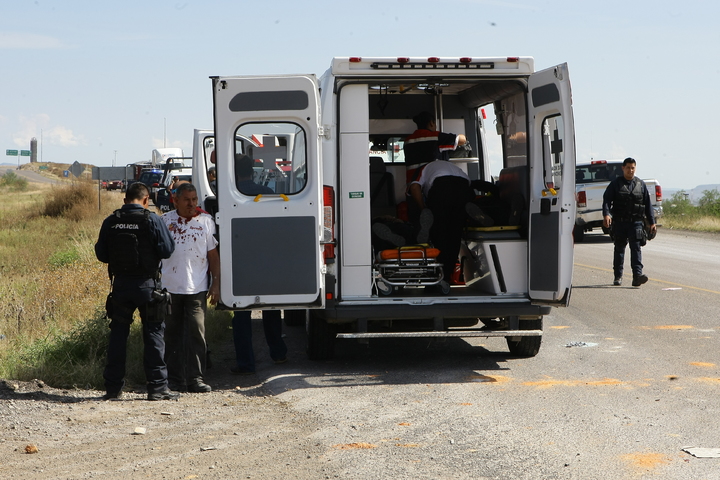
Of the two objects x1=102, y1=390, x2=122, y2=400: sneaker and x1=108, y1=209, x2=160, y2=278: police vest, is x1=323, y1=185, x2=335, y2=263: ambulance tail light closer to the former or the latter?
x1=108, y1=209, x2=160, y2=278: police vest

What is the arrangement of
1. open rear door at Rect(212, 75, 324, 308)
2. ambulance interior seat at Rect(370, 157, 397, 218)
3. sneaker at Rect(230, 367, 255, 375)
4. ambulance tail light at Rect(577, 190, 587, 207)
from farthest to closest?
1. ambulance tail light at Rect(577, 190, 587, 207)
2. ambulance interior seat at Rect(370, 157, 397, 218)
3. sneaker at Rect(230, 367, 255, 375)
4. open rear door at Rect(212, 75, 324, 308)

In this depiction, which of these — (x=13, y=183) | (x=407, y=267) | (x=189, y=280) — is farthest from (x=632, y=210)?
(x=13, y=183)

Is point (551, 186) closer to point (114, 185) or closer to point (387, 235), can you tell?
point (387, 235)

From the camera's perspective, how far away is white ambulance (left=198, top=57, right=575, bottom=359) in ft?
23.8

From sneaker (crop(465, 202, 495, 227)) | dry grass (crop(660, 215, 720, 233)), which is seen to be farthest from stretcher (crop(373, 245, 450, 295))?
dry grass (crop(660, 215, 720, 233))

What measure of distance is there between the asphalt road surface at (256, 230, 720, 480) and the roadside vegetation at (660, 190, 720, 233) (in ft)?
61.4

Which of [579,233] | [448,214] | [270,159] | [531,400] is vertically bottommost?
[531,400]

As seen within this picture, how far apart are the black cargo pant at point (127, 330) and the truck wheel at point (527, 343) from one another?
132 inches

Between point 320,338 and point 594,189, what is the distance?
46.9 feet

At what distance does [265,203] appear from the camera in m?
7.29

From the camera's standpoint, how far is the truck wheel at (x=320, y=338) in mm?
8148

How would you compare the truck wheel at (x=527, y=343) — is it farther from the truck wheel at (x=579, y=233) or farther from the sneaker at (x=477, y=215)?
the truck wheel at (x=579, y=233)

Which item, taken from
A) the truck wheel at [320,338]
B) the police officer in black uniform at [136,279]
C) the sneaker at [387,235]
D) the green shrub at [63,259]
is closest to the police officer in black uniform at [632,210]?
the sneaker at [387,235]

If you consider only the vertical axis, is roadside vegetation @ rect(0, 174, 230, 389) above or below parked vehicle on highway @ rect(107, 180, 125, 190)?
below
